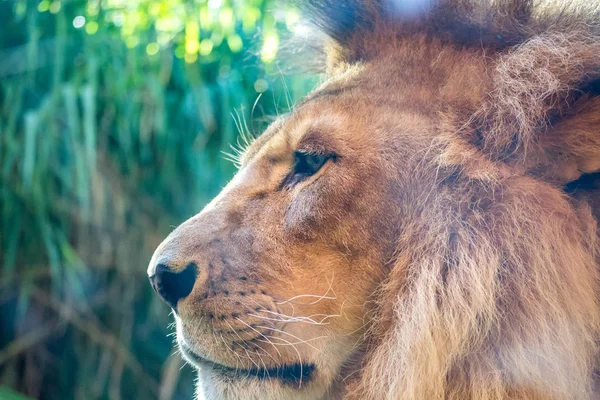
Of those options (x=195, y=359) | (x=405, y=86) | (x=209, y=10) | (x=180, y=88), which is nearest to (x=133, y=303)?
(x=180, y=88)

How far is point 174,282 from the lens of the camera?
1432mm

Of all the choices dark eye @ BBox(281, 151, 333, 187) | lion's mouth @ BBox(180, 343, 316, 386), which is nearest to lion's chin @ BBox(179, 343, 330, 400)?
lion's mouth @ BBox(180, 343, 316, 386)

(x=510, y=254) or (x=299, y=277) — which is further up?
(x=510, y=254)

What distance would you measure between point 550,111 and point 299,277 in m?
0.63

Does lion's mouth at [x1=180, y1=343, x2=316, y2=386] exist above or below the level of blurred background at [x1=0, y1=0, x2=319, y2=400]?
above

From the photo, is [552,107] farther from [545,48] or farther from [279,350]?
[279,350]

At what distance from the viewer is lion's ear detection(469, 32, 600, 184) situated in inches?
52.5

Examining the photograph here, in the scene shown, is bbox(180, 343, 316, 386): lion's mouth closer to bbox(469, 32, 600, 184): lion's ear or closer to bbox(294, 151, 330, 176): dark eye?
bbox(294, 151, 330, 176): dark eye

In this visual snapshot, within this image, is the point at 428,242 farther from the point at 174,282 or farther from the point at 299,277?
the point at 174,282

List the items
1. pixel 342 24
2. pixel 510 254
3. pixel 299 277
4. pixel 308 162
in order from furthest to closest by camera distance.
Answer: pixel 342 24 < pixel 308 162 < pixel 299 277 < pixel 510 254

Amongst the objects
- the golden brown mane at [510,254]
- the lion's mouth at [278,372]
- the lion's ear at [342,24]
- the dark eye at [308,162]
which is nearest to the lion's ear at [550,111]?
the golden brown mane at [510,254]

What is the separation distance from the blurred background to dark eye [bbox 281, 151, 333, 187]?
66.6 inches

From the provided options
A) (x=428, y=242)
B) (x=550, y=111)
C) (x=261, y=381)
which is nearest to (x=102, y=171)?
(x=261, y=381)

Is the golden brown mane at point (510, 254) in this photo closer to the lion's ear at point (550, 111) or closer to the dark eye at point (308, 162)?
the lion's ear at point (550, 111)
